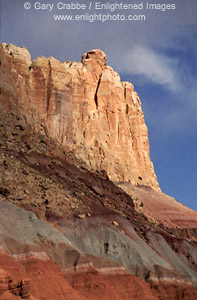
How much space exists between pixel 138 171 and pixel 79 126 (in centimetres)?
1853

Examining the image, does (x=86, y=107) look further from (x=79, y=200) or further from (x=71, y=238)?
(x=71, y=238)

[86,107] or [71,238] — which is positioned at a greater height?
[86,107]

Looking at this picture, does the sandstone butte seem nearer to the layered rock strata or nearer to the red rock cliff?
the layered rock strata

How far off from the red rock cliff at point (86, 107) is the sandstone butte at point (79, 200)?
0.22 metres

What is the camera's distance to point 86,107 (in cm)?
10650

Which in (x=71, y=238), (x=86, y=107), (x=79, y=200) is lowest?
(x=71, y=238)

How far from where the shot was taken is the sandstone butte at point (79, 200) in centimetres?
4719

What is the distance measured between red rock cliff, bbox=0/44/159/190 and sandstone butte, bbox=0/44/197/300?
22cm

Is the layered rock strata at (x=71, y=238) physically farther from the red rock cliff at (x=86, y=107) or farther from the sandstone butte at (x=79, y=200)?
the red rock cliff at (x=86, y=107)

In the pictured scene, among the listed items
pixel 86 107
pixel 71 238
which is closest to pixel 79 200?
pixel 71 238

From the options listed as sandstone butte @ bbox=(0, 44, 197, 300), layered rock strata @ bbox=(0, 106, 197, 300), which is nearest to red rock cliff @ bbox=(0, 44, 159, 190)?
sandstone butte @ bbox=(0, 44, 197, 300)

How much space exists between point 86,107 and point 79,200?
4739cm

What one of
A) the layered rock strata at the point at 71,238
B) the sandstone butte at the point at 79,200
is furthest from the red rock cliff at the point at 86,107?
the layered rock strata at the point at 71,238

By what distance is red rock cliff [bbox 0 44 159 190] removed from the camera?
294 feet
